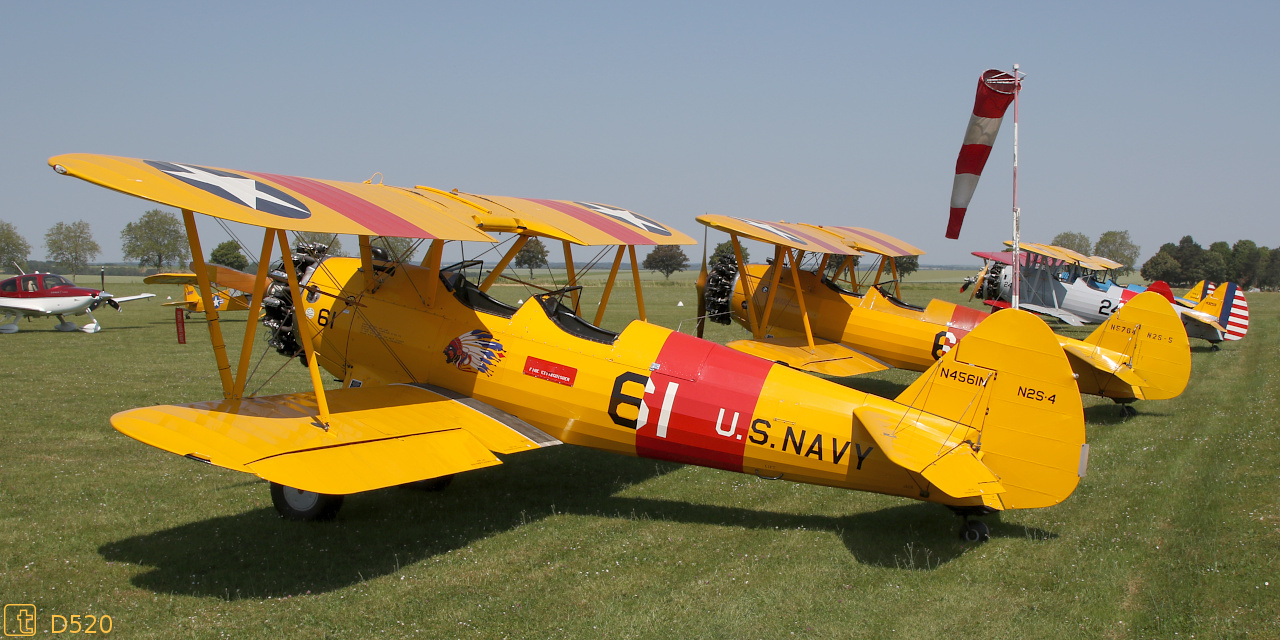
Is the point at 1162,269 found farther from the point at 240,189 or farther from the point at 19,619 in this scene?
the point at 19,619

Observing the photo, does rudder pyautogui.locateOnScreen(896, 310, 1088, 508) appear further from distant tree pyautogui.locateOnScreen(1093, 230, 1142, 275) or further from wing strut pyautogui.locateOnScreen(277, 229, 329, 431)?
distant tree pyautogui.locateOnScreen(1093, 230, 1142, 275)

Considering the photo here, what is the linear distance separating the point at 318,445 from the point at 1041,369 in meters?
4.68

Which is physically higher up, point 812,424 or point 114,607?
point 812,424

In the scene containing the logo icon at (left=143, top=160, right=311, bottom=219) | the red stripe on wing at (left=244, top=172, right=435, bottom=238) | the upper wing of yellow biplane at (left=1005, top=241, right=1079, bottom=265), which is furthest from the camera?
the upper wing of yellow biplane at (left=1005, top=241, right=1079, bottom=265)

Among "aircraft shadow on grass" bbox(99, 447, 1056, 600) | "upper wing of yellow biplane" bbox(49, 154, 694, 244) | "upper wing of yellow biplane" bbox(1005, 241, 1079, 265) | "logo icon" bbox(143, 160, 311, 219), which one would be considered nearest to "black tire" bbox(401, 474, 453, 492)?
"aircraft shadow on grass" bbox(99, 447, 1056, 600)

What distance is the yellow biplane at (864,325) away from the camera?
880cm

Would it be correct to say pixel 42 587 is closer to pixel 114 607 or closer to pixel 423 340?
pixel 114 607

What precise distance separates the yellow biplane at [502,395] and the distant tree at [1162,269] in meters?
65.9

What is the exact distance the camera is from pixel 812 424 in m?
5.21

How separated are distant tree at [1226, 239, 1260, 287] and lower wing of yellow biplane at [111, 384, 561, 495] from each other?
69.9 meters

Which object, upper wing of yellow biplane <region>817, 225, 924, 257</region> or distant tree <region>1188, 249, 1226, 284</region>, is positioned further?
distant tree <region>1188, 249, 1226, 284</region>

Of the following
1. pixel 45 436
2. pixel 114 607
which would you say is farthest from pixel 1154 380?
pixel 45 436

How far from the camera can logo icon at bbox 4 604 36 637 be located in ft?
13.4

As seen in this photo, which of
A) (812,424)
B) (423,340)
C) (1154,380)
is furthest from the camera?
(1154,380)
